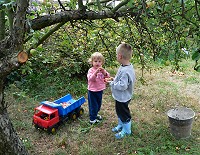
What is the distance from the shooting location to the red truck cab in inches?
161

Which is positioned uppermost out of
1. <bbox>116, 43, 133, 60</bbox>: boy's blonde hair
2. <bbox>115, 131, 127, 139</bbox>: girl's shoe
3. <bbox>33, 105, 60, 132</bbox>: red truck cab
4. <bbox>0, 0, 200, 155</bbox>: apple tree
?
<bbox>0, 0, 200, 155</bbox>: apple tree

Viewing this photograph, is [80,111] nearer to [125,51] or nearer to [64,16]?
[125,51]

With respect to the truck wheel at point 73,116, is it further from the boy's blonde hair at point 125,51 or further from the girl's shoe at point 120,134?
the boy's blonde hair at point 125,51

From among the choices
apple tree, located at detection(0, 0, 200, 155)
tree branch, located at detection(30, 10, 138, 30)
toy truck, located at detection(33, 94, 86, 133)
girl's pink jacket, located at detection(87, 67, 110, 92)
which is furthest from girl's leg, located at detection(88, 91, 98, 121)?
tree branch, located at detection(30, 10, 138, 30)

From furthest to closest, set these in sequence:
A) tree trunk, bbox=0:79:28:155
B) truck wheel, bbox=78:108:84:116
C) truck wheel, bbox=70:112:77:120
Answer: truck wheel, bbox=78:108:84:116 < truck wheel, bbox=70:112:77:120 < tree trunk, bbox=0:79:28:155

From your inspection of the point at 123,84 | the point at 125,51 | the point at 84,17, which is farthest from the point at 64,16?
the point at 123,84

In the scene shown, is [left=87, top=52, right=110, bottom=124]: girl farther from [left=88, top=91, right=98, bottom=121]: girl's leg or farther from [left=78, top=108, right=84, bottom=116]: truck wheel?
[left=78, top=108, right=84, bottom=116]: truck wheel

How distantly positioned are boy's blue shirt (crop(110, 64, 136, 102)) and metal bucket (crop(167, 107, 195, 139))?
29.1 inches

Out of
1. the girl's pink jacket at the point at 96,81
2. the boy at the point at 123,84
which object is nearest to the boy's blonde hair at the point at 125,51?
the boy at the point at 123,84

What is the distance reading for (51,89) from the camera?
5926mm

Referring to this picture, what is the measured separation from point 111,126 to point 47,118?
40.4 inches

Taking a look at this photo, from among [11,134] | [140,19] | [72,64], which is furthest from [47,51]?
[140,19]

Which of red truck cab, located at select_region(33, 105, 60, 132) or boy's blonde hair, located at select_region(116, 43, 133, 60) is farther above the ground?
boy's blonde hair, located at select_region(116, 43, 133, 60)

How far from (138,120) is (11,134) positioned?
2.32 meters
